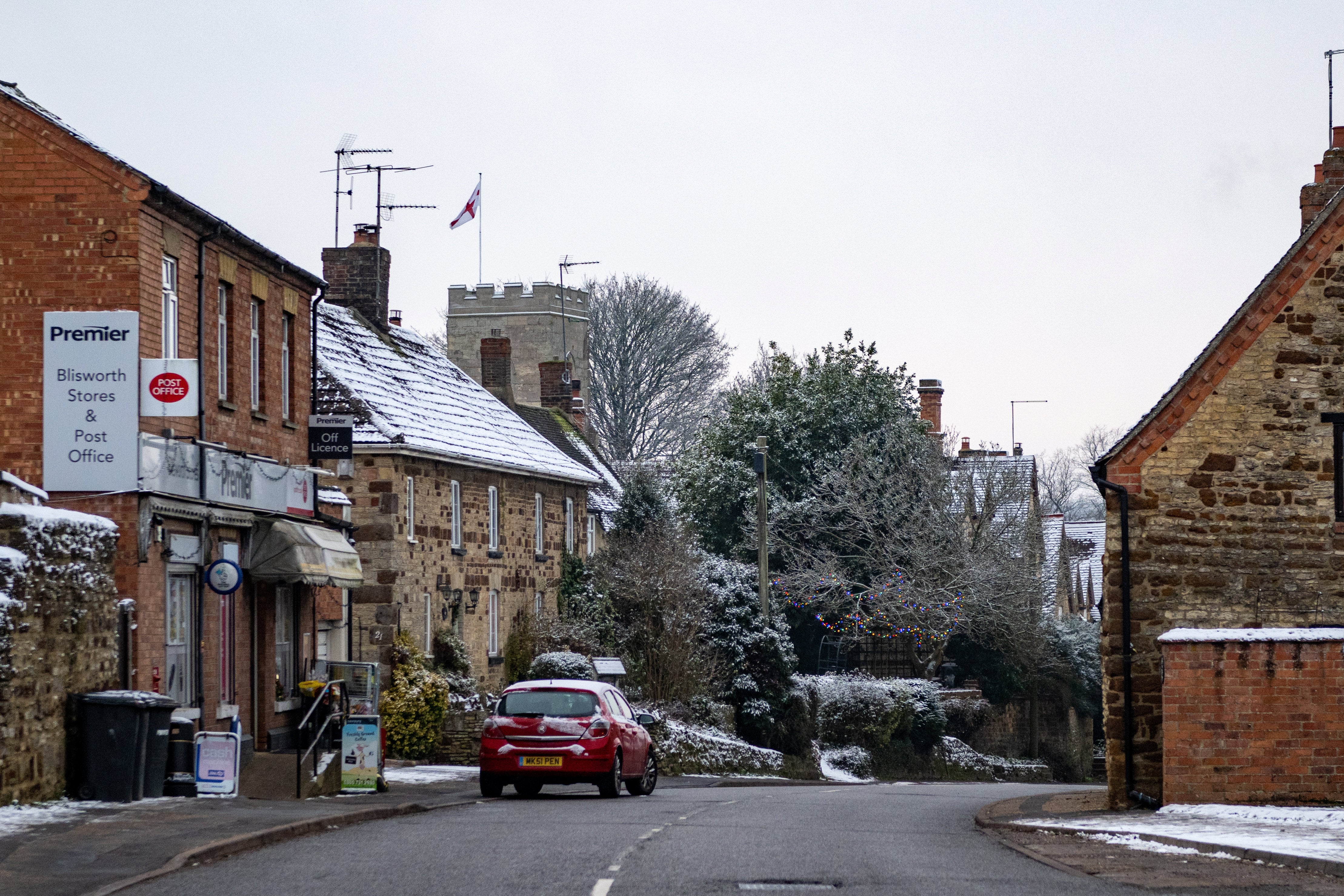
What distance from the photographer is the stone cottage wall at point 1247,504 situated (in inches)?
818

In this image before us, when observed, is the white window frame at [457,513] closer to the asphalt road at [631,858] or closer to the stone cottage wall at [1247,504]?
the asphalt road at [631,858]

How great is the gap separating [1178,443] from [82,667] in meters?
12.7

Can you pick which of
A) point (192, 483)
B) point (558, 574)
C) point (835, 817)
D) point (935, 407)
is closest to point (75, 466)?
point (192, 483)

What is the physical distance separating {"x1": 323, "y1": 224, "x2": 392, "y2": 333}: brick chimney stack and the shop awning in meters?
15.2

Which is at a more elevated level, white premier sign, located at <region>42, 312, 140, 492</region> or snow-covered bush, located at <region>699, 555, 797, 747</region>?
white premier sign, located at <region>42, 312, 140, 492</region>

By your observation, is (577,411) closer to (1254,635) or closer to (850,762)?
(850,762)

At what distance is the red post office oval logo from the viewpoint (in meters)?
20.0

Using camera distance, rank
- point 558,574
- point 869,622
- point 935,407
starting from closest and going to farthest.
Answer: point 558,574 → point 869,622 → point 935,407

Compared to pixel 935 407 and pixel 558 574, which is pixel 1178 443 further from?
pixel 935 407

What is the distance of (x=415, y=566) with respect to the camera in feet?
112

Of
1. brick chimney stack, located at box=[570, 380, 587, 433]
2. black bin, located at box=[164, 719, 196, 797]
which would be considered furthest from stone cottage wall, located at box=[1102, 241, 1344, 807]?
brick chimney stack, located at box=[570, 380, 587, 433]

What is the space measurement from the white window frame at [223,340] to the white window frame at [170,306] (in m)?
1.61

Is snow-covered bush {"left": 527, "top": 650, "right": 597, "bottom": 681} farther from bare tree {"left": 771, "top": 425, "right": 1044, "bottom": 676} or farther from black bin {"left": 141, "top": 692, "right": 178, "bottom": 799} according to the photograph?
black bin {"left": 141, "top": 692, "right": 178, "bottom": 799}

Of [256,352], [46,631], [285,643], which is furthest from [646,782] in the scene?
[46,631]
